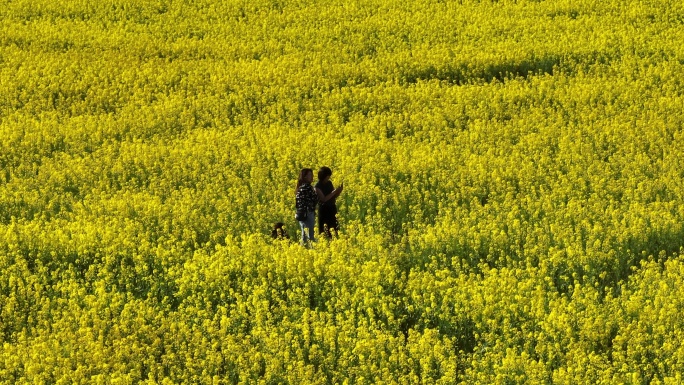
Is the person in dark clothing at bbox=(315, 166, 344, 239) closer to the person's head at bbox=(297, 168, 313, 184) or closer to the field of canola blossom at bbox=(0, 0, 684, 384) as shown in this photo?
the person's head at bbox=(297, 168, 313, 184)

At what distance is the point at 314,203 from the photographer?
481 inches

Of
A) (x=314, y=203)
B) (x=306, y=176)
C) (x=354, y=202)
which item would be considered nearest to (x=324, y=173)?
(x=306, y=176)

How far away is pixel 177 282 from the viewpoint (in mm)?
11078

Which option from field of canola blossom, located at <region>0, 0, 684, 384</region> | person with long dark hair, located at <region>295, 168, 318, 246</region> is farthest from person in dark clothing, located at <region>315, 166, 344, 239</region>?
field of canola blossom, located at <region>0, 0, 684, 384</region>

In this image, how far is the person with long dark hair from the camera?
12.1 m

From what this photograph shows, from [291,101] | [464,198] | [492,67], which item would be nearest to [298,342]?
[464,198]

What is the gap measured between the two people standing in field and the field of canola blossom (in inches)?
13.2

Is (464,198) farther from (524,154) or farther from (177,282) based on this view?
(177,282)

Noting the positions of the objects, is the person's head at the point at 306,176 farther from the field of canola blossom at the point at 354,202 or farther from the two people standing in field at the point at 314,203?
the field of canola blossom at the point at 354,202

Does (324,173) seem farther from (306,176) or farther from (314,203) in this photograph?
(314,203)

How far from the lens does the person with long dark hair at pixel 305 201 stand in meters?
12.1

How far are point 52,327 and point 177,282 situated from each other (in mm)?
1576

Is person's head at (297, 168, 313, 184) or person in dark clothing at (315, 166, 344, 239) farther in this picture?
person in dark clothing at (315, 166, 344, 239)

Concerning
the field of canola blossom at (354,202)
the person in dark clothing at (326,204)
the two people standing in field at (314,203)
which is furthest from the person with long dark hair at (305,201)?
the field of canola blossom at (354,202)
